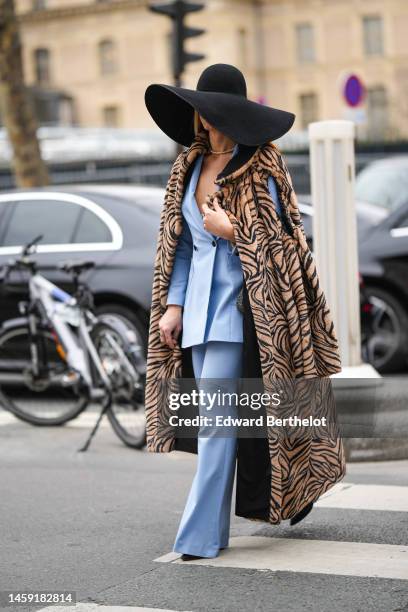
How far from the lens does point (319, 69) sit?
76438mm

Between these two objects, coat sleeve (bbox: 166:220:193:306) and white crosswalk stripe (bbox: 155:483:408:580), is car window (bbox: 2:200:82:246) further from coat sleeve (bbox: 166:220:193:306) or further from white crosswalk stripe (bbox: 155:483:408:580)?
white crosswalk stripe (bbox: 155:483:408:580)

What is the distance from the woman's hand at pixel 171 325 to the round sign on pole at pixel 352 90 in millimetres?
14993

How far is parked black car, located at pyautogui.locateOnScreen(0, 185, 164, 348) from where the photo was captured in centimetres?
1030

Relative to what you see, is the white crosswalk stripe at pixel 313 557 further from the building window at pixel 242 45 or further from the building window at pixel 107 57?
the building window at pixel 107 57

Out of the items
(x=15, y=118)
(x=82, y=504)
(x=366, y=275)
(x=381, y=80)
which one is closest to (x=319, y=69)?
(x=381, y=80)

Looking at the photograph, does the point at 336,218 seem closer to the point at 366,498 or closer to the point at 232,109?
the point at 366,498

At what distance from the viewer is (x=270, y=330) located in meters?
5.21

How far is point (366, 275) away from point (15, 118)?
9.54 m

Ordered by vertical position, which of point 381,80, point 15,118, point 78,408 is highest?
point 381,80

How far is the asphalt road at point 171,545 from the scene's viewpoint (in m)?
4.81

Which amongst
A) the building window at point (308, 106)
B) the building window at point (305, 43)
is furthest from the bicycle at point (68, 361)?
the building window at point (308, 106)

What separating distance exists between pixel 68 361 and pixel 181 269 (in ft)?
12.1

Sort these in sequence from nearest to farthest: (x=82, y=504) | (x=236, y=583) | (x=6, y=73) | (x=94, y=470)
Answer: (x=236, y=583), (x=82, y=504), (x=94, y=470), (x=6, y=73)

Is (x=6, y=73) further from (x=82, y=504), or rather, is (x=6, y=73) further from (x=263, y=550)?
(x=263, y=550)
